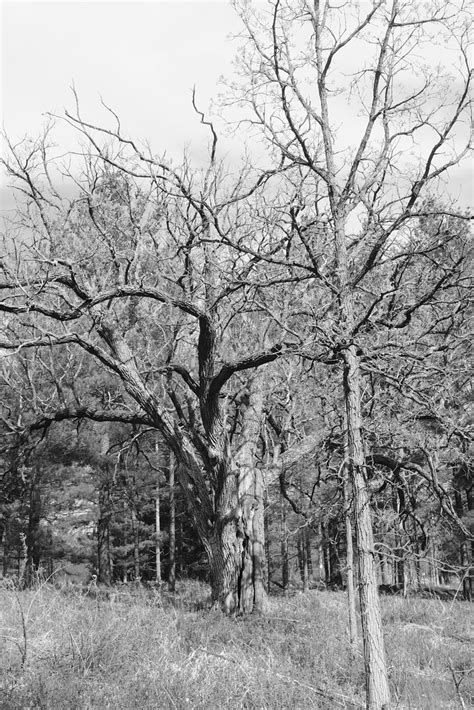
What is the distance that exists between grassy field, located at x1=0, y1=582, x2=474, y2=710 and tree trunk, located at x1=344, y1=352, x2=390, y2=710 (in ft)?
2.01

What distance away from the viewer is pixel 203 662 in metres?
6.86

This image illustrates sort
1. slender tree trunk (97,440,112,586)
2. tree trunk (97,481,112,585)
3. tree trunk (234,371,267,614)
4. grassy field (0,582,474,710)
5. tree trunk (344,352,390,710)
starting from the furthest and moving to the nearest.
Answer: tree trunk (97,481,112,585) → slender tree trunk (97,440,112,586) → tree trunk (234,371,267,614) → grassy field (0,582,474,710) → tree trunk (344,352,390,710)

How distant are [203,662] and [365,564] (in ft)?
9.03

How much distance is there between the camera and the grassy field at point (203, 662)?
19.0ft

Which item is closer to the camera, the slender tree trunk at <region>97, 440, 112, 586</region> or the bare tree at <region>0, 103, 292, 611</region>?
the bare tree at <region>0, 103, 292, 611</region>

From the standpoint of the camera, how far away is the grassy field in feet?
19.0

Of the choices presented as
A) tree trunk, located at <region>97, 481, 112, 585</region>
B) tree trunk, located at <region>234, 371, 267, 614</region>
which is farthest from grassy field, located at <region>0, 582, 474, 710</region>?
tree trunk, located at <region>97, 481, 112, 585</region>

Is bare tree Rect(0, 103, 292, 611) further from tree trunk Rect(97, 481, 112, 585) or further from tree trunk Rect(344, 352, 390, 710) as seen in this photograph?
tree trunk Rect(97, 481, 112, 585)

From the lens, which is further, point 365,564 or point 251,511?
point 251,511

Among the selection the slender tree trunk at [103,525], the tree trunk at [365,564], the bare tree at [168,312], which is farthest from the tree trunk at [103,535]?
the tree trunk at [365,564]

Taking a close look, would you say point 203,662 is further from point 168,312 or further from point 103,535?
point 103,535

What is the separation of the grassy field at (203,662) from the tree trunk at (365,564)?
61 cm

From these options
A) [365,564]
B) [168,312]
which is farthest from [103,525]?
[365,564]

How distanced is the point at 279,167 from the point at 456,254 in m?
6.76
